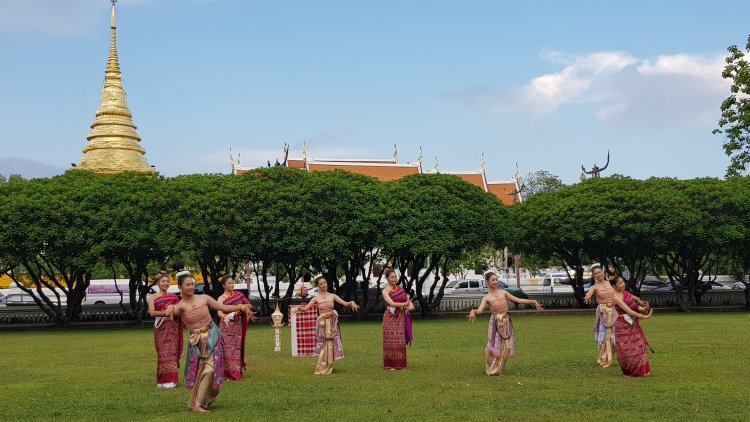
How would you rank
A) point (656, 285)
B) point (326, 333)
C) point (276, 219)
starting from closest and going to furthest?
point (326, 333) < point (276, 219) < point (656, 285)

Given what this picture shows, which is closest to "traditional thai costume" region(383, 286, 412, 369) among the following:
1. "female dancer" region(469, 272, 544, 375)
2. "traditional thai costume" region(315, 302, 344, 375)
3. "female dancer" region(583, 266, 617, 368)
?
"traditional thai costume" region(315, 302, 344, 375)

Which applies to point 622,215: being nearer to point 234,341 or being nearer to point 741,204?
point 741,204

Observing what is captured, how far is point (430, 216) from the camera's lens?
114 ft

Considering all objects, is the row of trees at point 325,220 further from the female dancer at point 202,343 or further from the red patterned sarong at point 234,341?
the female dancer at point 202,343

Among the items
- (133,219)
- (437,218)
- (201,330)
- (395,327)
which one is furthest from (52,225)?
(201,330)

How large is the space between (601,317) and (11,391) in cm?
997

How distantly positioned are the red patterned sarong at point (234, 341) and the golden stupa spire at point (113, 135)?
49.3m

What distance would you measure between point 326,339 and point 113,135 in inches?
2067

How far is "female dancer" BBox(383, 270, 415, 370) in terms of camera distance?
16.0 metres

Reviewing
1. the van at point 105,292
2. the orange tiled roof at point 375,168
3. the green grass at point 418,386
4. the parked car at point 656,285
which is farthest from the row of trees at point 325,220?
the orange tiled roof at point 375,168

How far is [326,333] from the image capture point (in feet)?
51.3

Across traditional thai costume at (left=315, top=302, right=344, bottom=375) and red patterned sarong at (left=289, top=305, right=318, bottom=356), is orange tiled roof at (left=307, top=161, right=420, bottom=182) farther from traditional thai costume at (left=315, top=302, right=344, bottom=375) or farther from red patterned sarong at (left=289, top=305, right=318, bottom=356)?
traditional thai costume at (left=315, top=302, right=344, bottom=375)

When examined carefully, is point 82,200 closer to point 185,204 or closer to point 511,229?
point 185,204

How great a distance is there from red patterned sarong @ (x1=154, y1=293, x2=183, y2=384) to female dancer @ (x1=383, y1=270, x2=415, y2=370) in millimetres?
3648
